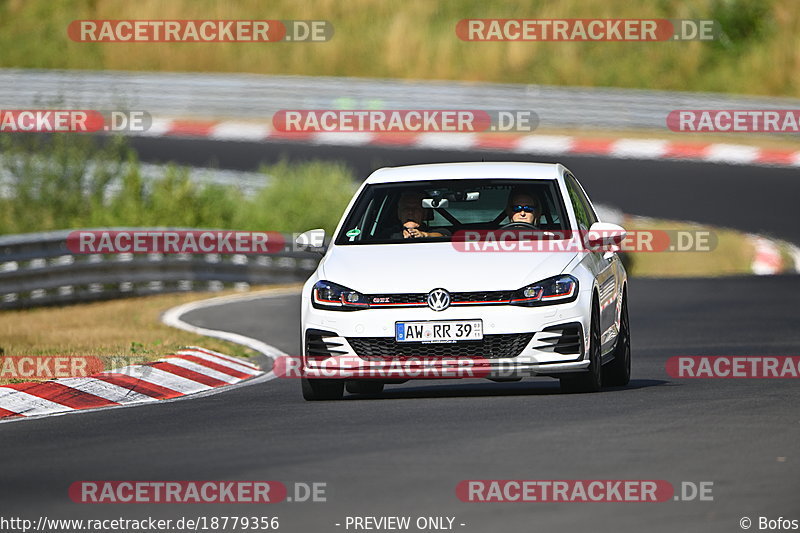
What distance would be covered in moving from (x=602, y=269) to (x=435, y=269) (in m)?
1.41

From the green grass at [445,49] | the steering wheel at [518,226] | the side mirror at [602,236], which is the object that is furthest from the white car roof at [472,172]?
the green grass at [445,49]

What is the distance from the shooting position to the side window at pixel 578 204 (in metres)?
12.2

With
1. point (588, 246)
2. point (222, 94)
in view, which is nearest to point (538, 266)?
point (588, 246)

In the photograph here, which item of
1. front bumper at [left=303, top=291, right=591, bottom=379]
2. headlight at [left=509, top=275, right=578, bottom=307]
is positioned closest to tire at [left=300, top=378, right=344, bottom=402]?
front bumper at [left=303, top=291, right=591, bottom=379]

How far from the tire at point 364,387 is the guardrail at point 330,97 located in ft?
84.3

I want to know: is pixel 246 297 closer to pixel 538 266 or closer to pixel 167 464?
pixel 538 266

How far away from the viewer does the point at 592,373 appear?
37.3 feet

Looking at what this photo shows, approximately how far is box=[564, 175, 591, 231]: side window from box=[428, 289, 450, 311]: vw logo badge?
144cm

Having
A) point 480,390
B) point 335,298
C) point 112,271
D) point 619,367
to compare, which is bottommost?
point 112,271

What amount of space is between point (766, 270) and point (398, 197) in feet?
50.2

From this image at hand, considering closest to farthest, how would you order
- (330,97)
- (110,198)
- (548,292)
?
1. (548,292)
2. (110,198)
3. (330,97)

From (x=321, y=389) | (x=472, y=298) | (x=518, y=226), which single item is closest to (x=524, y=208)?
(x=518, y=226)

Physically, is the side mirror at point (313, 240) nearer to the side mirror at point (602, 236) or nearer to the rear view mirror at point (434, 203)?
the rear view mirror at point (434, 203)

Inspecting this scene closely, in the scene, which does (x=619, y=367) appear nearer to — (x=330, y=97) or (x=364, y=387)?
(x=364, y=387)
